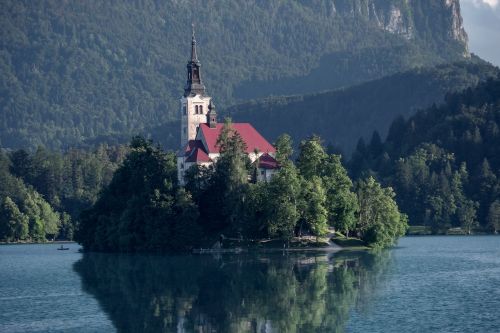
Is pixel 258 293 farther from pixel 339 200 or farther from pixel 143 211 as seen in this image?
pixel 143 211

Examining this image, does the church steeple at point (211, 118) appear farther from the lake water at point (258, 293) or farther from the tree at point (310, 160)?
the lake water at point (258, 293)

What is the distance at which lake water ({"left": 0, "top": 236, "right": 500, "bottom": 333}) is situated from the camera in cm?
7769

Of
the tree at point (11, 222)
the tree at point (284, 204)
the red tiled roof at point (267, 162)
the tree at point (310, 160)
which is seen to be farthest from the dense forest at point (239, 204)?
the tree at point (11, 222)

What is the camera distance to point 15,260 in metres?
144

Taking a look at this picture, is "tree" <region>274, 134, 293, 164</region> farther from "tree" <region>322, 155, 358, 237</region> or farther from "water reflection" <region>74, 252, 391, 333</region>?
"water reflection" <region>74, 252, 391, 333</region>

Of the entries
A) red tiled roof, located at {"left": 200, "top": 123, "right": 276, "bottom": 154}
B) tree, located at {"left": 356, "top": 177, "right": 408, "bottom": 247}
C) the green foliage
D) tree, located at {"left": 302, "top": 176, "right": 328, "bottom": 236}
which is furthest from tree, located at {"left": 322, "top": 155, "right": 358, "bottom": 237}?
the green foliage

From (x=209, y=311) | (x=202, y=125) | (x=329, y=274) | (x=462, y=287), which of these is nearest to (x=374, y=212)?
(x=202, y=125)

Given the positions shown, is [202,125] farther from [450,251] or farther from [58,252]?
[450,251]

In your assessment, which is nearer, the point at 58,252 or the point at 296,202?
the point at 296,202

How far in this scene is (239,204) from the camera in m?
139

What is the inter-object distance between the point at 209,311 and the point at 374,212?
66.3 m

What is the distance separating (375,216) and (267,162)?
16.4 meters

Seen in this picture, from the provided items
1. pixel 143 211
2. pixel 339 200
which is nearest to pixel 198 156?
pixel 143 211

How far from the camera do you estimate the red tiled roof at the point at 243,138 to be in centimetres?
15369
